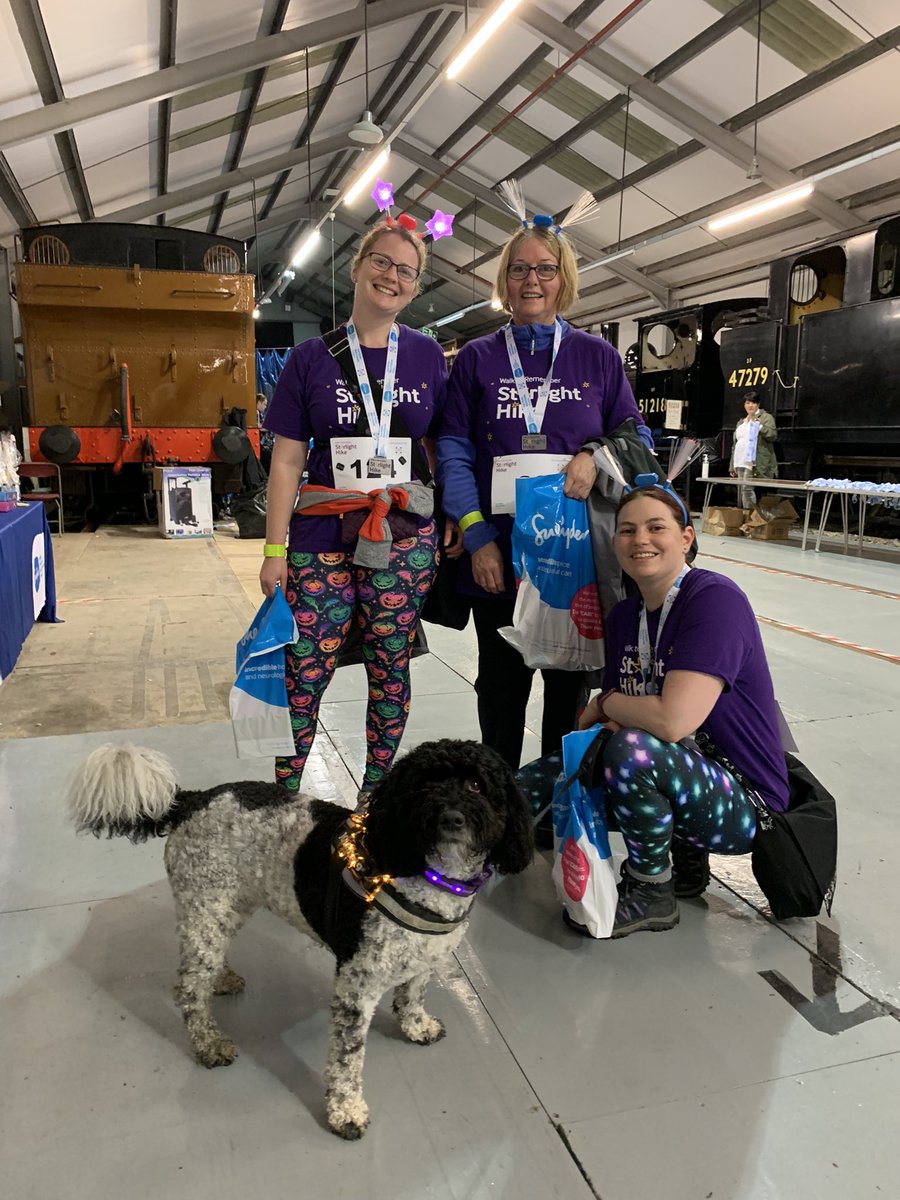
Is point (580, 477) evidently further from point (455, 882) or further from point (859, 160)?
point (859, 160)

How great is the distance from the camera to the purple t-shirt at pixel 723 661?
1790 mm

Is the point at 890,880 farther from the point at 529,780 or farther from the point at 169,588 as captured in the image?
the point at 169,588

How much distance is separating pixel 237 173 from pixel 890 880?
15.6 metres

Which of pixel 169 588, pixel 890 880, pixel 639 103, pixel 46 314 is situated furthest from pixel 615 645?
pixel 639 103

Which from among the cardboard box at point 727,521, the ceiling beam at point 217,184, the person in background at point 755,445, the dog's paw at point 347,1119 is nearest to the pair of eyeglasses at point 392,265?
the dog's paw at point 347,1119

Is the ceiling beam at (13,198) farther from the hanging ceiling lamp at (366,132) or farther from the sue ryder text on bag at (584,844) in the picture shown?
the sue ryder text on bag at (584,844)

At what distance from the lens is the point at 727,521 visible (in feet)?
35.3

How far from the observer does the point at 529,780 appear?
87.0 inches

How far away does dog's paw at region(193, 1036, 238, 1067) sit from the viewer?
154 cm

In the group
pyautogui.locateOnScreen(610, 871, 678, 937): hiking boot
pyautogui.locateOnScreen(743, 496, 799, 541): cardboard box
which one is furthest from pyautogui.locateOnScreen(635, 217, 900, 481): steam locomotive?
pyautogui.locateOnScreen(610, 871, 678, 937): hiking boot

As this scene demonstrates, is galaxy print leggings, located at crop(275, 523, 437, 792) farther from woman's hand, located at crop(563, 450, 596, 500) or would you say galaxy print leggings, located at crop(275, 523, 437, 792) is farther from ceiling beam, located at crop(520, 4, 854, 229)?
ceiling beam, located at crop(520, 4, 854, 229)

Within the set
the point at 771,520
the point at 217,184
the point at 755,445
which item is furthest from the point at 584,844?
the point at 217,184

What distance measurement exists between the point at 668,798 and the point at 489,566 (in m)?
0.75

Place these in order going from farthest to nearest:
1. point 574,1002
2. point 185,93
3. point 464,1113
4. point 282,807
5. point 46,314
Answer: point 185,93
point 46,314
point 574,1002
point 282,807
point 464,1113
